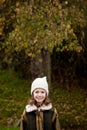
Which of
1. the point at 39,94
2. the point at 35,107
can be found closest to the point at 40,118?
the point at 35,107

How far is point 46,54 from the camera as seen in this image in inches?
495

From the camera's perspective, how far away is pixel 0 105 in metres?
17.0

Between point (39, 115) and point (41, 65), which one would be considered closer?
point (39, 115)

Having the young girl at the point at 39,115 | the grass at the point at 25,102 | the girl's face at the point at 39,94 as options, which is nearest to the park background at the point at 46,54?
the grass at the point at 25,102

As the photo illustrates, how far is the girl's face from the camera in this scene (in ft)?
18.1

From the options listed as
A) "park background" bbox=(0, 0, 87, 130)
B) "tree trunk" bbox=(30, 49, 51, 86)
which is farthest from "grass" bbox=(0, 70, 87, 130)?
"tree trunk" bbox=(30, 49, 51, 86)

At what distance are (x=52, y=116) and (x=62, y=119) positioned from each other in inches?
365

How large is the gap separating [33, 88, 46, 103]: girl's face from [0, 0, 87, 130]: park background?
10.6 ft

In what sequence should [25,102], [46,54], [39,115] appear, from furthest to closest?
[25,102] → [46,54] → [39,115]

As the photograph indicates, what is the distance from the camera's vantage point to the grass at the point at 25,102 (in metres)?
14.6

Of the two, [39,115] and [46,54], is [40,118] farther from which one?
[46,54]

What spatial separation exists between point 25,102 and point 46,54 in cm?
504

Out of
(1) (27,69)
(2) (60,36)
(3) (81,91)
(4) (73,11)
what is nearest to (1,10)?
(4) (73,11)

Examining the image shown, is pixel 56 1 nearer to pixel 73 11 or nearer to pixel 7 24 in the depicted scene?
pixel 73 11
